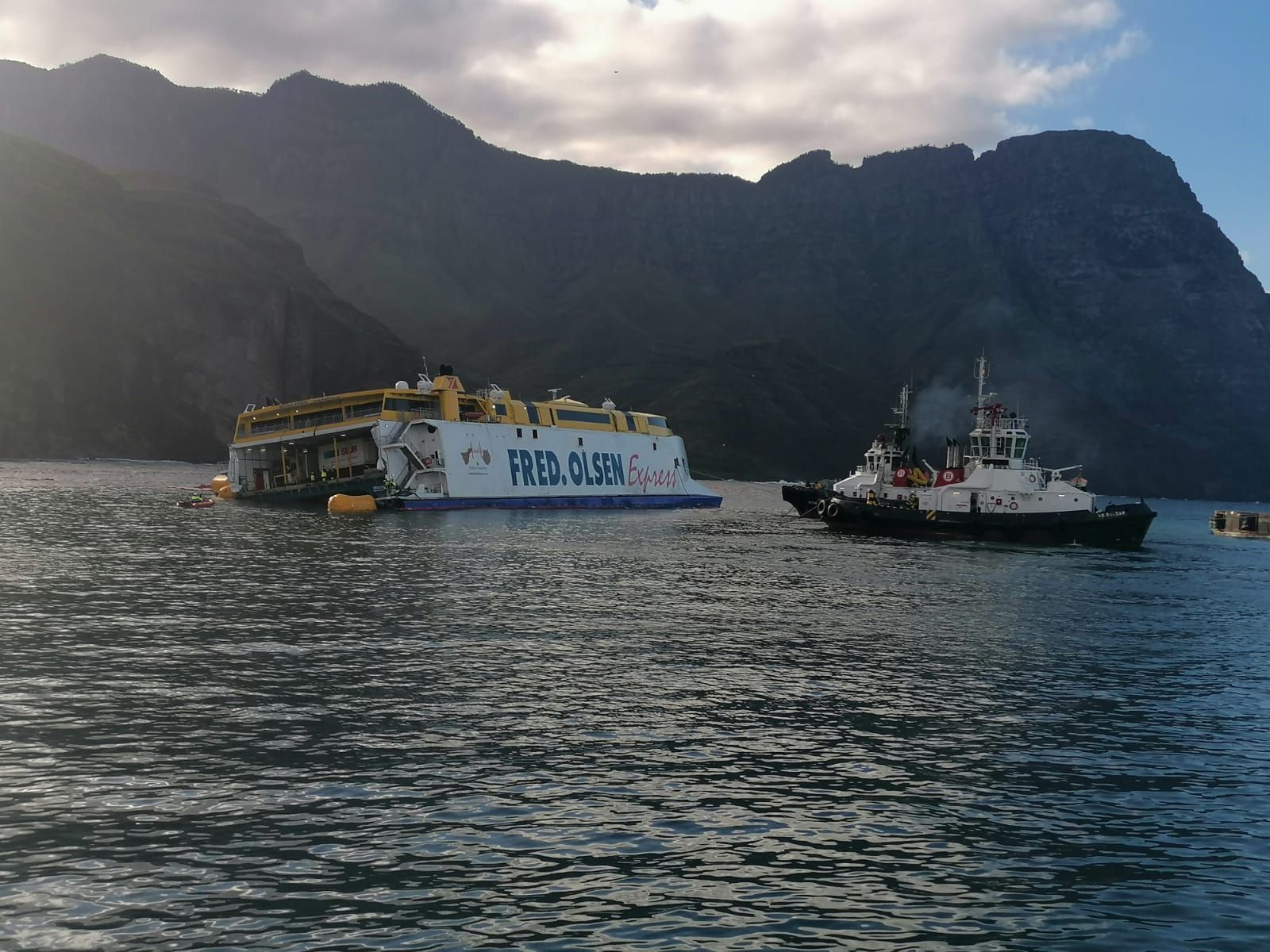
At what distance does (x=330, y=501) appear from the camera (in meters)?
73.8

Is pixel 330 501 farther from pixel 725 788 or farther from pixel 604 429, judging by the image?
pixel 725 788

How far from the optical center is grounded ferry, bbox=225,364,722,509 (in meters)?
78.4

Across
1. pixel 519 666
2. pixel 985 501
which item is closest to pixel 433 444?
pixel 985 501

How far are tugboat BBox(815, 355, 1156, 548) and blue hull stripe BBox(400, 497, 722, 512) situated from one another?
88.0ft

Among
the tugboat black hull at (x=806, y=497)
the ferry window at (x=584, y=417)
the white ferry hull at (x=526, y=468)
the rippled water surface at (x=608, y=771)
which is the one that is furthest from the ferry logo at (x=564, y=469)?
the rippled water surface at (x=608, y=771)

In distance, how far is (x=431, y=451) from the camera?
79500 millimetres

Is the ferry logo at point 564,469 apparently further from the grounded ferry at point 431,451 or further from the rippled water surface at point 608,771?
the rippled water surface at point 608,771

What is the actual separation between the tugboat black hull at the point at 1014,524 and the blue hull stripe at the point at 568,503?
26.9m

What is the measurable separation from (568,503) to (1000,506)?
38409mm

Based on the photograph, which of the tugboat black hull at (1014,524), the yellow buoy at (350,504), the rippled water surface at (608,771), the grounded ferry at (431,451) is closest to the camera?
the rippled water surface at (608,771)

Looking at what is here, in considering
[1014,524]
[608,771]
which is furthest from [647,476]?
[608,771]

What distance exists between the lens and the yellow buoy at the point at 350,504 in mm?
72688

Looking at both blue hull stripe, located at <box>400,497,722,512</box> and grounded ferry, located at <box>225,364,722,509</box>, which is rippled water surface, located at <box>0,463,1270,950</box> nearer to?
blue hull stripe, located at <box>400,497,722,512</box>

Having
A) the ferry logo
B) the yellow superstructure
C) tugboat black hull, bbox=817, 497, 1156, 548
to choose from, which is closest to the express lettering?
the ferry logo
